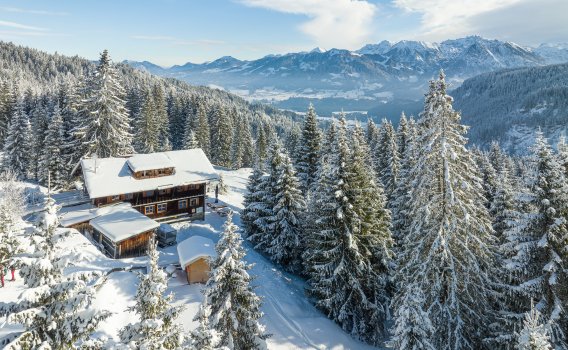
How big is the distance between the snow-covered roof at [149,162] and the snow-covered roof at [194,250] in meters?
11.8

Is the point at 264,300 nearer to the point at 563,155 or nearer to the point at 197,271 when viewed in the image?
the point at 197,271

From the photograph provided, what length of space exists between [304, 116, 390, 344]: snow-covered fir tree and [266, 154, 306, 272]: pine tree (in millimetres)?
5369

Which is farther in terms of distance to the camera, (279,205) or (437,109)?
(279,205)

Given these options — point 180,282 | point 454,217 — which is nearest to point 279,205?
point 180,282

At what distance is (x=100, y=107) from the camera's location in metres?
43.3

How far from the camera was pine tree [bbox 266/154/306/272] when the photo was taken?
32344 mm

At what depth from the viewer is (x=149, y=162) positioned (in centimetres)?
3809

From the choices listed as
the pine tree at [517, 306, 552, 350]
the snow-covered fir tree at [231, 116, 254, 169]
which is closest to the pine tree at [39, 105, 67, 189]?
the snow-covered fir tree at [231, 116, 254, 169]

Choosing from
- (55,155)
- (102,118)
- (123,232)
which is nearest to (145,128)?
(55,155)

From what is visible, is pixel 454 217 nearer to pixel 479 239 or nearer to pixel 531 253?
pixel 479 239

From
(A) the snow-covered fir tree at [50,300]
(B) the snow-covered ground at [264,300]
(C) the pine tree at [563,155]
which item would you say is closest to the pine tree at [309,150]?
(B) the snow-covered ground at [264,300]

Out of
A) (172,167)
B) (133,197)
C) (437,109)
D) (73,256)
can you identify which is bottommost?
(133,197)

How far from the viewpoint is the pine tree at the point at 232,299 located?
661 inches

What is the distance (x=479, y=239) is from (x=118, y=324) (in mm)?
20992
